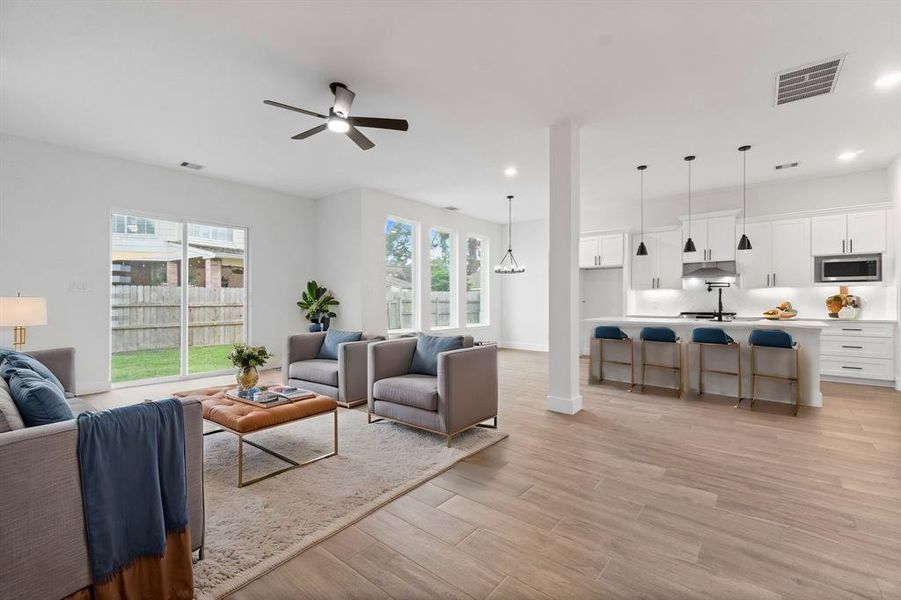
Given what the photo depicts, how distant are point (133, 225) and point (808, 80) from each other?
7913 millimetres

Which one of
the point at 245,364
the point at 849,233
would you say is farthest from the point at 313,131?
the point at 849,233

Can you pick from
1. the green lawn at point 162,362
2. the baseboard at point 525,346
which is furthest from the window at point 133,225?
the baseboard at point 525,346

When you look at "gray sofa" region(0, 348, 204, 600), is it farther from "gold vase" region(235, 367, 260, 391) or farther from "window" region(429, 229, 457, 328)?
"window" region(429, 229, 457, 328)

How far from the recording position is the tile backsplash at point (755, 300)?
6008mm

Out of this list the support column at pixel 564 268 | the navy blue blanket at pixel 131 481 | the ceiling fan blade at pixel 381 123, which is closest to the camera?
the navy blue blanket at pixel 131 481

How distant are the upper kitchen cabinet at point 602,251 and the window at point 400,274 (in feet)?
11.5

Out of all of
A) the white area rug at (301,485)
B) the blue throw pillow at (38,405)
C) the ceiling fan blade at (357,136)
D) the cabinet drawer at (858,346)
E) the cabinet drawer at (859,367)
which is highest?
the ceiling fan blade at (357,136)

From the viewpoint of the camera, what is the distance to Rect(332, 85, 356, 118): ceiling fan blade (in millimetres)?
3514

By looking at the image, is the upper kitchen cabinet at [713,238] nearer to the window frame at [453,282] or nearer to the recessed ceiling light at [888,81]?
the recessed ceiling light at [888,81]

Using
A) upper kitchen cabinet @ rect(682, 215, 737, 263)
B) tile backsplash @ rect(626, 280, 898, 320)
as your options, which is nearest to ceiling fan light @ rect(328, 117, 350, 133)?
upper kitchen cabinet @ rect(682, 215, 737, 263)

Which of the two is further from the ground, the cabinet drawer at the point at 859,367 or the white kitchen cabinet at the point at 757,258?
the white kitchen cabinet at the point at 757,258

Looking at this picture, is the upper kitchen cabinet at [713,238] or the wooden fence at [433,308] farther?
the wooden fence at [433,308]

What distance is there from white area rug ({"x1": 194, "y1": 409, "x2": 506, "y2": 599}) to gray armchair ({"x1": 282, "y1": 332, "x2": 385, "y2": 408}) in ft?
1.60

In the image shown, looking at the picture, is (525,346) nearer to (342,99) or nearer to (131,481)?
(342,99)
